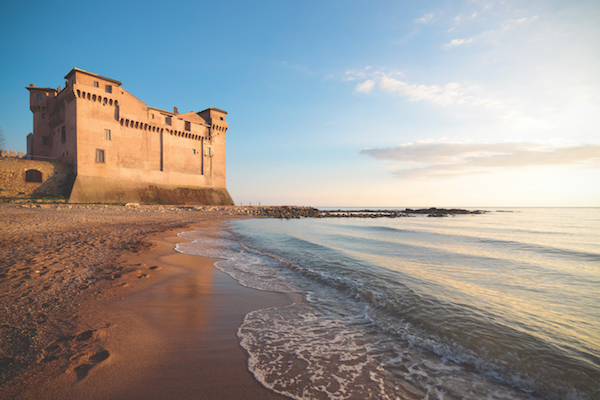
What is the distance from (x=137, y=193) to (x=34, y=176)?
911cm

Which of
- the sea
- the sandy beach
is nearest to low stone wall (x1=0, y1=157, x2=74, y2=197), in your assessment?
the sandy beach

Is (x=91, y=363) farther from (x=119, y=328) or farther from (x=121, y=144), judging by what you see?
(x=121, y=144)

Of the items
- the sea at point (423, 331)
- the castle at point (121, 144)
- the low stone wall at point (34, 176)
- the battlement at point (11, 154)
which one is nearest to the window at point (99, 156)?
the castle at point (121, 144)

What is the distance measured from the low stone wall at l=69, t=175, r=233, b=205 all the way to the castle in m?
0.08

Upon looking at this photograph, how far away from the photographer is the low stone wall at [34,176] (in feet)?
79.0

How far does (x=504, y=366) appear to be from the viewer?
9.34ft

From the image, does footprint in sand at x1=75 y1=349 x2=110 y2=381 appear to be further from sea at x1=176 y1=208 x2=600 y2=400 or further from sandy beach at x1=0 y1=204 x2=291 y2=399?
sea at x1=176 y1=208 x2=600 y2=400

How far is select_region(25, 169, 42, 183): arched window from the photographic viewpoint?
2558 cm

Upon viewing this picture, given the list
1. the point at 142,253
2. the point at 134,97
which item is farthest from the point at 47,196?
the point at 142,253

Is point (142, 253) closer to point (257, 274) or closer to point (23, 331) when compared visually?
point (257, 274)

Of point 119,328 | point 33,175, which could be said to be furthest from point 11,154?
point 119,328

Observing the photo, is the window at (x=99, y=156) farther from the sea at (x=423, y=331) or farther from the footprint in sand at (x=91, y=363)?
the footprint in sand at (x=91, y=363)

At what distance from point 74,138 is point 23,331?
33.9 m

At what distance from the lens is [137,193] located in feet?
103
